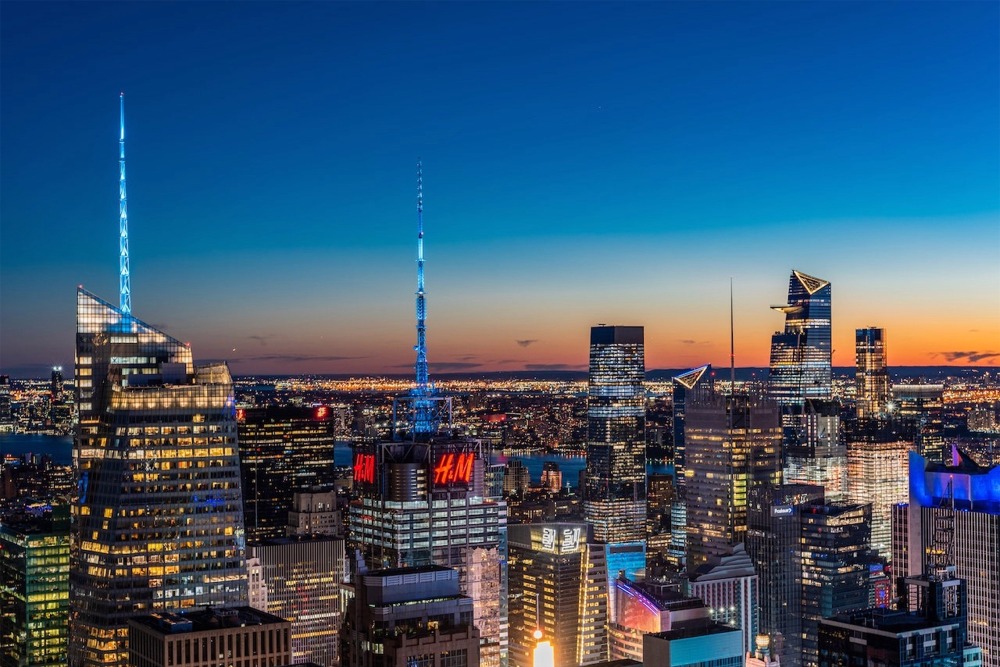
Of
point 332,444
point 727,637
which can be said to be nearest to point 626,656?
point 727,637

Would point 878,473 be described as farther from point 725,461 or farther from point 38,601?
point 38,601

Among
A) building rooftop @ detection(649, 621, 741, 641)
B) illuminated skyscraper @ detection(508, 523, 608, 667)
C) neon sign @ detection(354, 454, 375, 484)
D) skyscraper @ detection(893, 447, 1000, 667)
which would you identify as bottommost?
illuminated skyscraper @ detection(508, 523, 608, 667)

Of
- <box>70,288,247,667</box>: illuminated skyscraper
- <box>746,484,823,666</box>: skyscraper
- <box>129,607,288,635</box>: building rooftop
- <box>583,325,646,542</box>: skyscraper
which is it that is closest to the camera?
<box>129,607,288,635</box>: building rooftop

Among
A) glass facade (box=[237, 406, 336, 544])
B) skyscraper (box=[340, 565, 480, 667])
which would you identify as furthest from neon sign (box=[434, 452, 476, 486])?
glass facade (box=[237, 406, 336, 544])

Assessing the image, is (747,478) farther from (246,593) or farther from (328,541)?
(246,593)

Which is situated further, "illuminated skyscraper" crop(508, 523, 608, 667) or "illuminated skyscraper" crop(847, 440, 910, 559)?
"illuminated skyscraper" crop(847, 440, 910, 559)

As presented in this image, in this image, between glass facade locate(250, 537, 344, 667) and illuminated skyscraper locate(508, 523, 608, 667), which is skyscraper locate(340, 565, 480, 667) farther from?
glass facade locate(250, 537, 344, 667)
